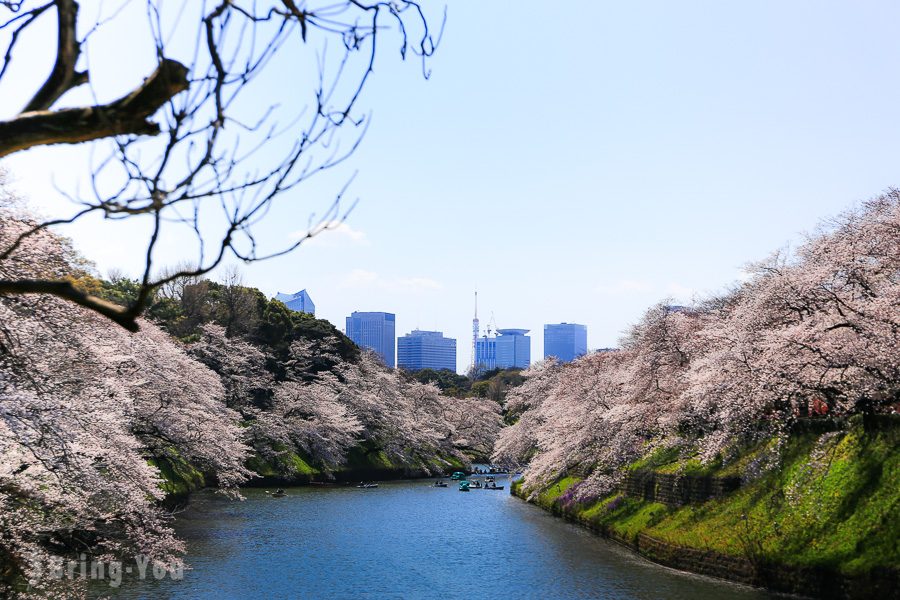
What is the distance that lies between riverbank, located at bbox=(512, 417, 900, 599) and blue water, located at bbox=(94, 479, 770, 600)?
97 cm

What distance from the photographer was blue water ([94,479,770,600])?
2259 cm

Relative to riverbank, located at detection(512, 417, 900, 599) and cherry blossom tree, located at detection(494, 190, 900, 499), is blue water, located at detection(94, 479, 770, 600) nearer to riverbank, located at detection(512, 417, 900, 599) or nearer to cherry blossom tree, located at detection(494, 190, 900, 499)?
→ riverbank, located at detection(512, 417, 900, 599)

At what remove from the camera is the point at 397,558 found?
29.0 m

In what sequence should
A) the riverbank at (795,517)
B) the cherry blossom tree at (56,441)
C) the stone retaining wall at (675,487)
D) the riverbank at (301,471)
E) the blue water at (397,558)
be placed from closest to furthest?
1. the cherry blossom tree at (56,441)
2. the riverbank at (795,517)
3. the blue water at (397,558)
4. the stone retaining wall at (675,487)
5. the riverbank at (301,471)

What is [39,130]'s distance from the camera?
4273mm

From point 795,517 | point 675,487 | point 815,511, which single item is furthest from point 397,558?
point 815,511

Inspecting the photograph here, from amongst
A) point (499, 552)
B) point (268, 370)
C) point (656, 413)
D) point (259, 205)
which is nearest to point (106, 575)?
point (499, 552)

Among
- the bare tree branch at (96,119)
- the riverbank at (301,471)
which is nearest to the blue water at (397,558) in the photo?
the riverbank at (301,471)

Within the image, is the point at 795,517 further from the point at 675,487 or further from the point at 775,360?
the point at 675,487

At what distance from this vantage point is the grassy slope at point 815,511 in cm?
1950

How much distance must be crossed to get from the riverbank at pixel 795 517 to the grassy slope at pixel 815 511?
3 cm

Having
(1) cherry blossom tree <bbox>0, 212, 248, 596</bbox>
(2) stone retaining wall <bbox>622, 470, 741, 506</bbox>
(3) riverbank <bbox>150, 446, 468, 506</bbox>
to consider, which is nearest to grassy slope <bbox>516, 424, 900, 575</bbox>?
(2) stone retaining wall <bbox>622, 470, 741, 506</bbox>

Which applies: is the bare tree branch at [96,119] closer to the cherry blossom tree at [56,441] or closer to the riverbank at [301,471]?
the cherry blossom tree at [56,441]

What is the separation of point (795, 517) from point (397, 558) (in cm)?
1488
